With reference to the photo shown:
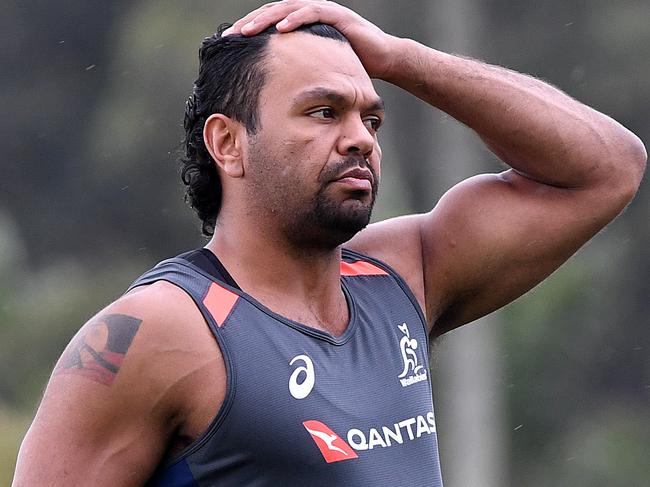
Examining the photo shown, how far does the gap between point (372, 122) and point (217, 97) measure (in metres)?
0.43

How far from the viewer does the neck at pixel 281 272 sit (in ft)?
14.9

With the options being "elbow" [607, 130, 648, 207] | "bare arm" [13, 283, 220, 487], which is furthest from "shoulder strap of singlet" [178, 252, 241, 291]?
"elbow" [607, 130, 648, 207]

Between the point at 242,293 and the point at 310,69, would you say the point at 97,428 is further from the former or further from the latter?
the point at 310,69

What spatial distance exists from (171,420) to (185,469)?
0.40 ft

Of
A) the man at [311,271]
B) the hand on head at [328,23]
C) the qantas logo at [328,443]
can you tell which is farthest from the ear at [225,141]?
the qantas logo at [328,443]

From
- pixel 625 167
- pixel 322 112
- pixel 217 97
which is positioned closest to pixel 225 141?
pixel 217 97

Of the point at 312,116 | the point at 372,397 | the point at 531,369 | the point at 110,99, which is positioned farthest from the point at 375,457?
the point at 110,99

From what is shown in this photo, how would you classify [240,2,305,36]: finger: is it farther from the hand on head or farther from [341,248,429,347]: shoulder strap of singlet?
[341,248,429,347]: shoulder strap of singlet

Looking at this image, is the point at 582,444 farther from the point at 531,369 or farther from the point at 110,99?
the point at 110,99

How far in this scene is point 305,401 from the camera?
169 inches

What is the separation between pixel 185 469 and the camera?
13.7 feet

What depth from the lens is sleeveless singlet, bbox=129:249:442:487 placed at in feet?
13.7

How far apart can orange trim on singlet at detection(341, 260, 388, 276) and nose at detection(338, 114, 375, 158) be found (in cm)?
47

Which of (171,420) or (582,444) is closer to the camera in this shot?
(171,420)
